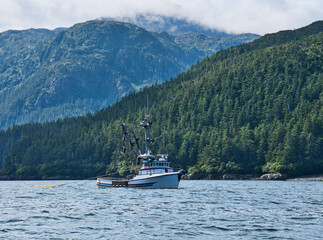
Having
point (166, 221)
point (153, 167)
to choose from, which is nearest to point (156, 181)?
point (153, 167)

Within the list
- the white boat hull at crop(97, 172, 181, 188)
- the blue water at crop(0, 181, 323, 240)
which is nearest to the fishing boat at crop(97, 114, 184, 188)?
the white boat hull at crop(97, 172, 181, 188)

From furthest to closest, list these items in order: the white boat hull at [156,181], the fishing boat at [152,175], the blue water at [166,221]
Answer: the fishing boat at [152,175] < the white boat hull at [156,181] < the blue water at [166,221]

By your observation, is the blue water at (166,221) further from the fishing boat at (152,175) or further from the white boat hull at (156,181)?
the fishing boat at (152,175)

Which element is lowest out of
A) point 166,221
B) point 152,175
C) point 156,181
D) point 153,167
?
point 166,221

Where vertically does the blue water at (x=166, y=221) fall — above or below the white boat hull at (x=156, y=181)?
below

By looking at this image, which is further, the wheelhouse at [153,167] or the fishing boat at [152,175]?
the wheelhouse at [153,167]

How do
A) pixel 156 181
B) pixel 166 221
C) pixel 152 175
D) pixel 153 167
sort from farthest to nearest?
pixel 153 167
pixel 152 175
pixel 156 181
pixel 166 221

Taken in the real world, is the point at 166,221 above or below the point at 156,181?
below

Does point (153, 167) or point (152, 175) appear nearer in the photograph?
point (152, 175)

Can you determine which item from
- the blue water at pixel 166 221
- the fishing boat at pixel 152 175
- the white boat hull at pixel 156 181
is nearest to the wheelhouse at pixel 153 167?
the fishing boat at pixel 152 175

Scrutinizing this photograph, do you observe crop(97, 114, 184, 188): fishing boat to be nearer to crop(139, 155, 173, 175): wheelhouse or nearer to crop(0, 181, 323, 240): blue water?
crop(139, 155, 173, 175): wheelhouse

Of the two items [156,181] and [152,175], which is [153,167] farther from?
[156,181]

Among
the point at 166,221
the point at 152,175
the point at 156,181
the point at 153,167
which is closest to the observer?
the point at 166,221

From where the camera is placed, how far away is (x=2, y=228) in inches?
2042
